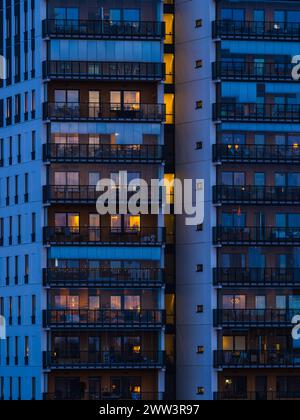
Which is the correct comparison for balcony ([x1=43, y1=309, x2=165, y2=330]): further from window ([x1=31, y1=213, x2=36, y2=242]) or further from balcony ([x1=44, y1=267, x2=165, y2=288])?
window ([x1=31, y1=213, x2=36, y2=242])

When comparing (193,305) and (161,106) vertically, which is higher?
(161,106)

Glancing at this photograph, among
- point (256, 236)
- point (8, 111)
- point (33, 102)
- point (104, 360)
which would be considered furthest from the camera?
point (8, 111)

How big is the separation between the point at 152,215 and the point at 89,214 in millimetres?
4693

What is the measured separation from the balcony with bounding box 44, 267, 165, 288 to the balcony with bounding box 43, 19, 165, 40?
17.4m

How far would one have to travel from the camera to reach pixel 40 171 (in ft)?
461

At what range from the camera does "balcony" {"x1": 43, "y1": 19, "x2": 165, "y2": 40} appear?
141500 millimetres

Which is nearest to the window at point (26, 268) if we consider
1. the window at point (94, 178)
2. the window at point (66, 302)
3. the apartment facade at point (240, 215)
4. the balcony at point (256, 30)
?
the window at point (66, 302)

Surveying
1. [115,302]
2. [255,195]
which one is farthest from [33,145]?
→ [255,195]

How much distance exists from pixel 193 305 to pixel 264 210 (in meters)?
8.85

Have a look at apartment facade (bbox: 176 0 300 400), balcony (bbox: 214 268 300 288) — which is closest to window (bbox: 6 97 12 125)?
apartment facade (bbox: 176 0 300 400)

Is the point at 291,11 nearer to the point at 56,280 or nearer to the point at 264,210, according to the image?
the point at 264,210

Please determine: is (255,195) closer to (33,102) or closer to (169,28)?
(169,28)

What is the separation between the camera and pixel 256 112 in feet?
463

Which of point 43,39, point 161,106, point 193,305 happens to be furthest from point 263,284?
point 43,39
